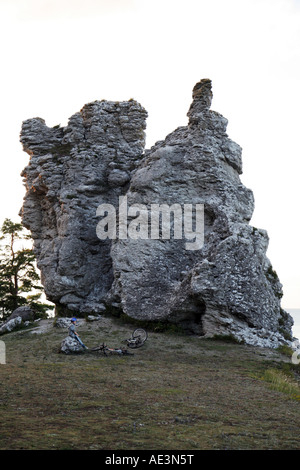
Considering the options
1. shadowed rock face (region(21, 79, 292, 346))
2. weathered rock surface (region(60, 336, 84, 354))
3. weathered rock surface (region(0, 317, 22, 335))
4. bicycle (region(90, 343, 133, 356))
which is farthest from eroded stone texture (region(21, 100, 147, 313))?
bicycle (region(90, 343, 133, 356))

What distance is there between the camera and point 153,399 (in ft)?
38.0

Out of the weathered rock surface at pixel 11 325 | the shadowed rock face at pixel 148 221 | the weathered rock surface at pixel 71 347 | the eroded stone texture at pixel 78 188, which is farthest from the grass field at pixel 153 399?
the eroded stone texture at pixel 78 188

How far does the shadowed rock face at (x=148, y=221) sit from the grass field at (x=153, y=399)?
3569 mm

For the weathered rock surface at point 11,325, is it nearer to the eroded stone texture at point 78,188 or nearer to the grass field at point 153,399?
the eroded stone texture at point 78,188

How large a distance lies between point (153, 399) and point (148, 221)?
18398 mm

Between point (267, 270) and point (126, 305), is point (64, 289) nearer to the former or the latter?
point (126, 305)

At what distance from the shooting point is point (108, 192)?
34594mm

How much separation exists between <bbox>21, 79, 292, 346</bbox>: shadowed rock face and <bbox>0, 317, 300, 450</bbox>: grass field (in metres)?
3.57

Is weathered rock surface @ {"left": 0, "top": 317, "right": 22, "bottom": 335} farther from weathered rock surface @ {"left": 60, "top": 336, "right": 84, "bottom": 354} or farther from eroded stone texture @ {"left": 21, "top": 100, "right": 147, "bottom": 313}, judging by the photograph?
weathered rock surface @ {"left": 60, "top": 336, "right": 84, "bottom": 354}

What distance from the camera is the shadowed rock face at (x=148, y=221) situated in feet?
80.2

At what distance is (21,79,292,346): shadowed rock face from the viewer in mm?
24453

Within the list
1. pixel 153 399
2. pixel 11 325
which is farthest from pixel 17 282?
pixel 153 399

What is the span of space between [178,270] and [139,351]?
329 inches

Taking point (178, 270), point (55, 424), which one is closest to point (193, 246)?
point (178, 270)
